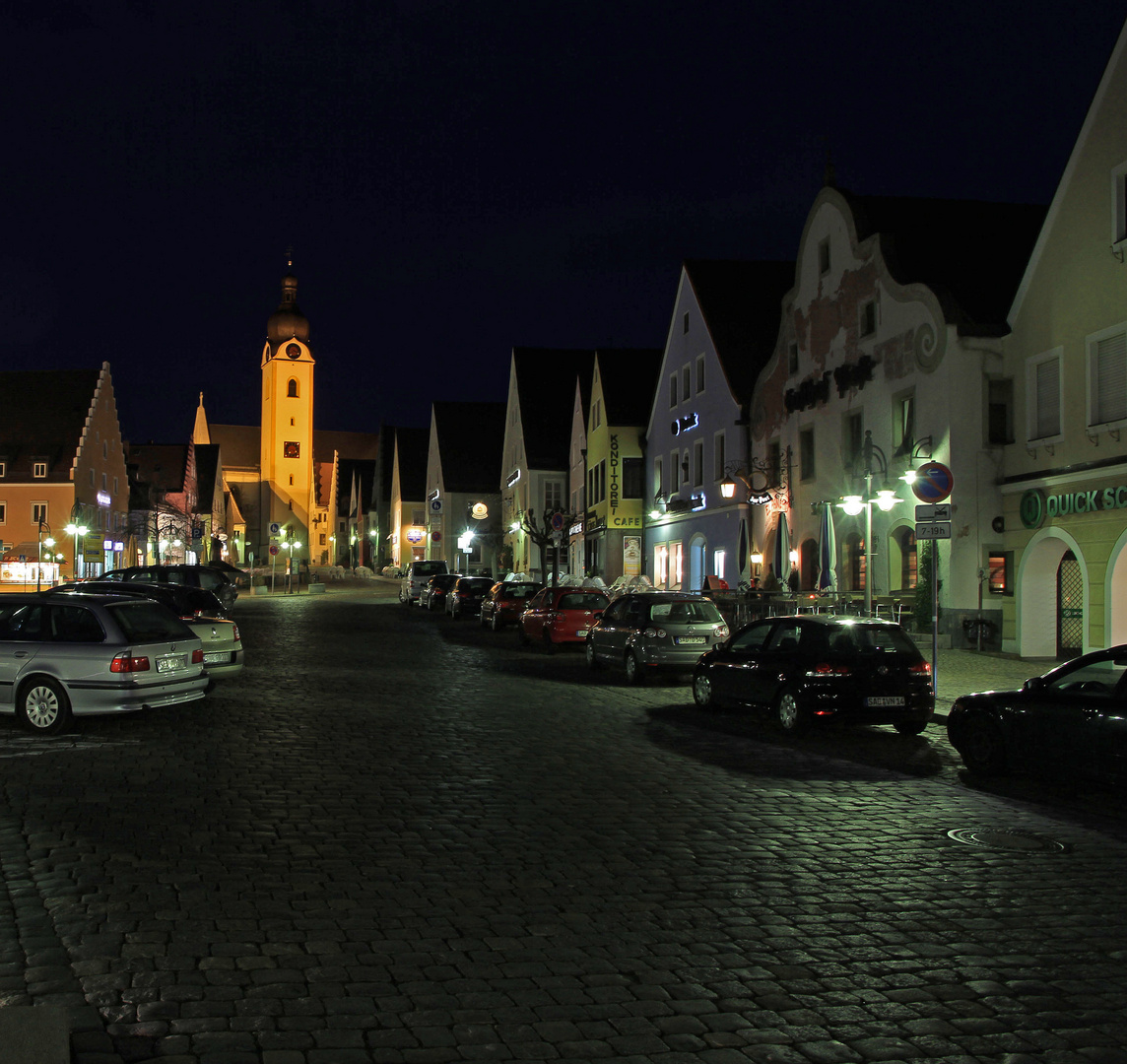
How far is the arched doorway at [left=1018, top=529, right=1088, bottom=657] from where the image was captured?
22.5 meters

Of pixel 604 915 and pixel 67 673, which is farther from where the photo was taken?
pixel 67 673

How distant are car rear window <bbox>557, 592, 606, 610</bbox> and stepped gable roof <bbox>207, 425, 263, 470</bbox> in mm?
145128

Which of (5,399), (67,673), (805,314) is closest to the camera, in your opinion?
(67,673)

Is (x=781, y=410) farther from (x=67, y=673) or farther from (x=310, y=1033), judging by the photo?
(x=310, y=1033)

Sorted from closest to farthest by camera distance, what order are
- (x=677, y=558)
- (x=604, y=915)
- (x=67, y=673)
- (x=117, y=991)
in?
(x=117, y=991) → (x=604, y=915) → (x=67, y=673) → (x=677, y=558)

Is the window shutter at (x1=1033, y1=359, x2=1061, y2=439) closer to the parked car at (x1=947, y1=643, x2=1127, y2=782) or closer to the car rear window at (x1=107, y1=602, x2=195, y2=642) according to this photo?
the parked car at (x1=947, y1=643, x2=1127, y2=782)

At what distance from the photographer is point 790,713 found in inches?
539

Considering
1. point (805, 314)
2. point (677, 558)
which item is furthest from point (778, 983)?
point (677, 558)

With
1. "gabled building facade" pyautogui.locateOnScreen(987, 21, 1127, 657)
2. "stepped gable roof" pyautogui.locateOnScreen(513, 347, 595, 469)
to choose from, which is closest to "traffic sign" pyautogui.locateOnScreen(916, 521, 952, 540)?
"gabled building facade" pyautogui.locateOnScreen(987, 21, 1127, 657)

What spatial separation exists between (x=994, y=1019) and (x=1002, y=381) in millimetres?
21998

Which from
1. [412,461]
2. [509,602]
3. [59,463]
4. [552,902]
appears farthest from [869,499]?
[412,461]

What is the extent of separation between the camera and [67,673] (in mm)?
12969

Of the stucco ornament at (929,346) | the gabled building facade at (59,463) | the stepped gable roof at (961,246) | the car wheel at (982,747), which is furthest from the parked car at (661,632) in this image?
the gabled building facade at (59,463)

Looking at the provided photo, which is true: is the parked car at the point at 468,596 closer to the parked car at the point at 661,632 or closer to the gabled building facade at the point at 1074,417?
the gabled building facade at the point at 1074,417
